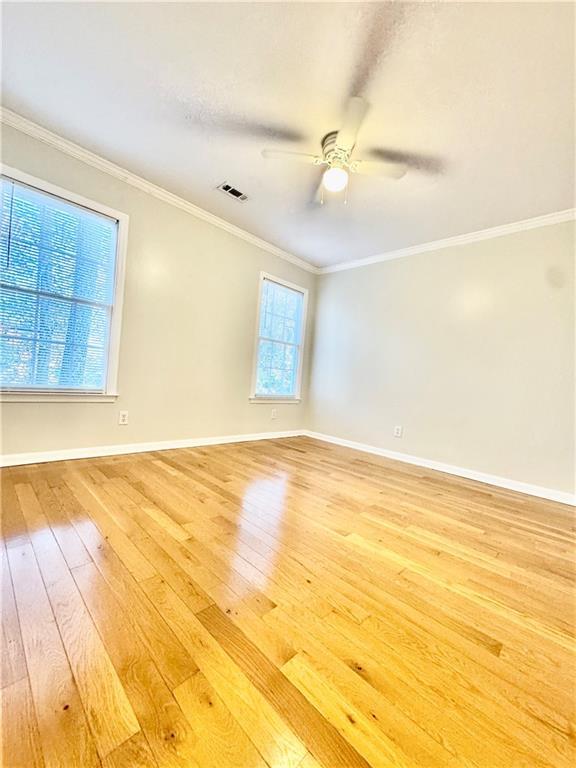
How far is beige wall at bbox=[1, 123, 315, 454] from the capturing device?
2.46 metres

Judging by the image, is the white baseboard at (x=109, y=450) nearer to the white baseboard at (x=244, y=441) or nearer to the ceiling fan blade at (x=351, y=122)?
the white baseboard at (x=244, y=441)

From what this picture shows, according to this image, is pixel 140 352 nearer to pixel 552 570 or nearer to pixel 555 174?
pixel 552 570

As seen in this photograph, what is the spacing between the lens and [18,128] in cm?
226

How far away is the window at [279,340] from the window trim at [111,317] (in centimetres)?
167

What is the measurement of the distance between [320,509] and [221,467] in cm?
109

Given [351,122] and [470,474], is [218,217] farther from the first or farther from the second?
[470,474]

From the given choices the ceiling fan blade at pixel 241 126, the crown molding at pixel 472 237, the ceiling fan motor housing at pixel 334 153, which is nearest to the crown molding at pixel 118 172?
the ceiling fan blade at pixel 241 126

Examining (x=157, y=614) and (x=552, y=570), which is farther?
(x=552, y=570)

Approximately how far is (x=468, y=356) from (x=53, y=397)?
392cm

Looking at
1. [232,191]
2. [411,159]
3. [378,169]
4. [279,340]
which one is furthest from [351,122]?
[279,340]

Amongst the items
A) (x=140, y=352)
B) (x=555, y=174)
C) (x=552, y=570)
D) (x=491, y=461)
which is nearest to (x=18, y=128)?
(x=140, y=352)

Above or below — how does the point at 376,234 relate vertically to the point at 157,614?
above

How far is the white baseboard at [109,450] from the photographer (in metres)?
2.38

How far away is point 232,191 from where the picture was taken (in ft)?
9.53
